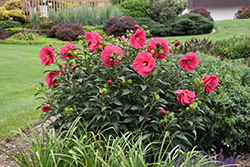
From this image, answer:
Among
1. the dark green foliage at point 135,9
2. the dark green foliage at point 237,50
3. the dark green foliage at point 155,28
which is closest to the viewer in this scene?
the dark green foliage at point 237,50

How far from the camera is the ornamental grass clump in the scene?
7.25ft

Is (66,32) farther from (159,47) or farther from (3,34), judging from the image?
(159,47)

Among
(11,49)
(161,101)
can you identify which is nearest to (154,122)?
(161,101)

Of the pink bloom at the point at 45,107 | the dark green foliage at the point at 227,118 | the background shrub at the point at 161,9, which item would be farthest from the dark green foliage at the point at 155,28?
the pink bloom at the point at 45,107

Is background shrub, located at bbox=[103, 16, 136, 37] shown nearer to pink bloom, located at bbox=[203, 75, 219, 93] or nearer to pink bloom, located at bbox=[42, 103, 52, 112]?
pink bloom, located at bbox=[42, 103, 52, 112]

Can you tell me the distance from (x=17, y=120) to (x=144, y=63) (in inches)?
104

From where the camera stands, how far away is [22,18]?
14.9m

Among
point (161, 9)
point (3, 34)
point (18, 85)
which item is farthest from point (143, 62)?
point (161, 9)

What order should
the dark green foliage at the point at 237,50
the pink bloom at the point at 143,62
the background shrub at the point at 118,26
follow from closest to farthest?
1. the pink bloom at the point at 143,62
2. the dark green foliage at the point at 237,50
3. the background shrub at the point at 118,26

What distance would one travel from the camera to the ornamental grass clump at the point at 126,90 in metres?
2.21

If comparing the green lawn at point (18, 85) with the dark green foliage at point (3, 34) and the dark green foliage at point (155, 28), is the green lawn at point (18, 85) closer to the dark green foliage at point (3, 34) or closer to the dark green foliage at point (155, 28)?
the dark green foliage at point (3, 34)

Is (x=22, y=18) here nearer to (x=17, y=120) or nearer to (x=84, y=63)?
(x=17, y=120)

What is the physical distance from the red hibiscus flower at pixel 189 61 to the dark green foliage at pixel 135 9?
14.6 metres

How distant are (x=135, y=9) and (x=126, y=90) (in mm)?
15403
